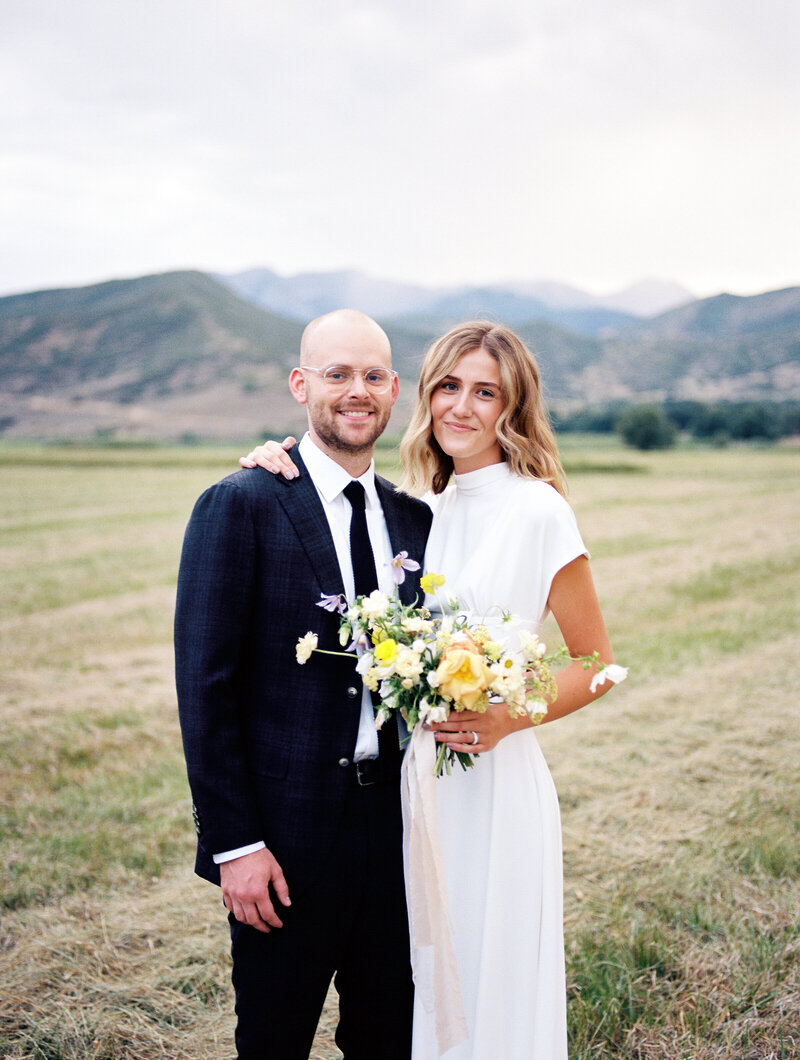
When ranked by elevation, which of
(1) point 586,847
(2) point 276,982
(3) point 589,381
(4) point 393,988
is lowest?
(1) point 586,847

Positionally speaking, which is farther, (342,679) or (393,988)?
(393,988)

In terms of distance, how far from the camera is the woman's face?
9.58 ft

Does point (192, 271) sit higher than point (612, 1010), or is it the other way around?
point (192, 271)

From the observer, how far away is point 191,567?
2465 mm

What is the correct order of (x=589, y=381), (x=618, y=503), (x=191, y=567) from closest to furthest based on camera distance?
(x=191, y=567), (x=618, y=503), (x=589, y=381)

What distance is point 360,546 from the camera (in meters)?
2.66

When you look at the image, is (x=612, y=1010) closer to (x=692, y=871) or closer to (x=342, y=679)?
(x=692, y=871)

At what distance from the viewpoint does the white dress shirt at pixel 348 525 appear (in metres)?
2.61

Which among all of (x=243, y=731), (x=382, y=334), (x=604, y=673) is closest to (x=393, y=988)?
(x=243, y=731)

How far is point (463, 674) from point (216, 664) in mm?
844

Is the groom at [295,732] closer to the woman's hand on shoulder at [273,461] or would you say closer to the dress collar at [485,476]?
the woman's hand on shoulder at [273,461]

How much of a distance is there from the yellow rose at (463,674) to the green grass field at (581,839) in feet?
3.56

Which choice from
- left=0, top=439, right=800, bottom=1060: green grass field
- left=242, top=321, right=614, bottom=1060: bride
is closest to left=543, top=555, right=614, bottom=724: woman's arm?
left=242, top=321, right=614, bottom=1060: bride

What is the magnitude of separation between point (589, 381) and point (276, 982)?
7783 cm
